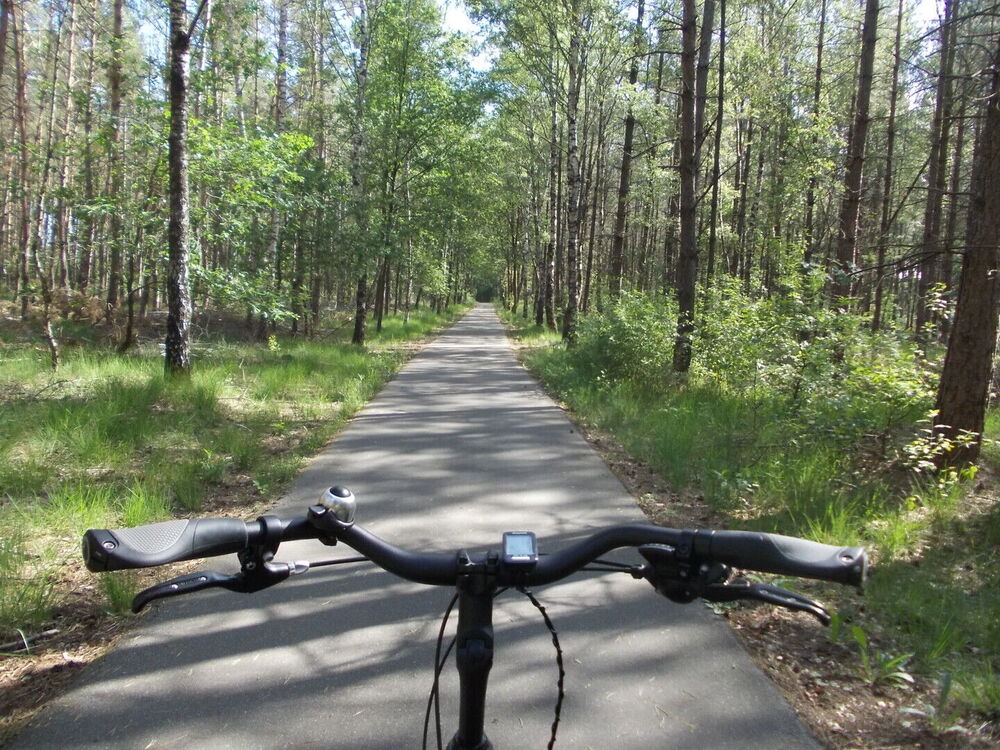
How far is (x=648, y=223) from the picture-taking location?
2858 centimetres

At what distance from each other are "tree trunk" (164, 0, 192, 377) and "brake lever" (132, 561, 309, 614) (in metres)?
9.57

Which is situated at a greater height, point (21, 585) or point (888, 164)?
point (888, 164)

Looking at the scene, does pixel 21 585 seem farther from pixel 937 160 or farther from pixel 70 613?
pixel 937 160

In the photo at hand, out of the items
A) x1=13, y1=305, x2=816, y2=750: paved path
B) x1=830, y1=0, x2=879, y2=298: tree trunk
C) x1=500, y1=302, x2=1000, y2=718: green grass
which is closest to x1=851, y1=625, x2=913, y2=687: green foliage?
x1=500, y1=302, x2=1000, y2=718: green grass

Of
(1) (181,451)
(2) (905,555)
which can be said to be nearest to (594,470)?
(2) (905,555)

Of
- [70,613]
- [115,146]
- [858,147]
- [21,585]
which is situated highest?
[858,147]

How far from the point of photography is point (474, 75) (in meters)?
23.1

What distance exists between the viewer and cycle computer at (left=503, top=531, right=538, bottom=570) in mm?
1454

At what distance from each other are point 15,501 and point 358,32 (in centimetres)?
1876

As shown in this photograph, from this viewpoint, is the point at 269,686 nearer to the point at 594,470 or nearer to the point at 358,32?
the point at 594,470

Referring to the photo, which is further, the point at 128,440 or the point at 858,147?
the point at 858,147

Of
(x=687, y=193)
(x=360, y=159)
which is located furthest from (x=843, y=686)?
(x=360, y=159)

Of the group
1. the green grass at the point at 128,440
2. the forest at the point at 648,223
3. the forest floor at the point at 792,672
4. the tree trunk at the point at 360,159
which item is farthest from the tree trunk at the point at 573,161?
the forest floor at the point at 792,672

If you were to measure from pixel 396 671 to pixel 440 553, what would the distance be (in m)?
2.14
